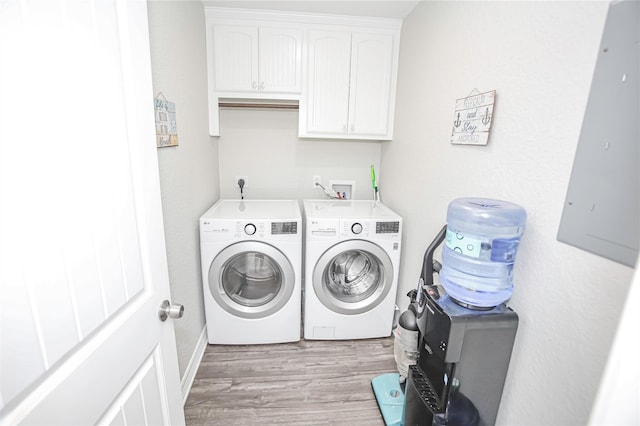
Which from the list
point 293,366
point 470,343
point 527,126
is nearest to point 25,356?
point 470,343

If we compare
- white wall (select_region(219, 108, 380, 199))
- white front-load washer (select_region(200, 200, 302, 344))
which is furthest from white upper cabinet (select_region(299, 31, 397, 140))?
white front-load washer (select_region(200, 200, 302, 344))

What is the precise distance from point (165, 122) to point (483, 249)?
1.45 m

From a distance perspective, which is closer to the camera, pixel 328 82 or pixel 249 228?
pixel 249 228

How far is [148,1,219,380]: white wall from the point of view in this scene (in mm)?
1332

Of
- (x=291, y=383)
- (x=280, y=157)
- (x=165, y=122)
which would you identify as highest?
(x=165, y=122)

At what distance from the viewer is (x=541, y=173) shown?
0.90 metres

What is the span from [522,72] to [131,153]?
1.28 meters

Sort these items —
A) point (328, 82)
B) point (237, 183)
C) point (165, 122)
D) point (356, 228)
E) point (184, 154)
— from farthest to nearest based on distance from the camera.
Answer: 1. point (237, 183)
2. point (328, 82)
3. point (356, 228)
4. point (184, 154)
5. point (165, 122)

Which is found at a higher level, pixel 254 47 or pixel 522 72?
pixel 254 47

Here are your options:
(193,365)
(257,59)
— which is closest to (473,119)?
(257,59)

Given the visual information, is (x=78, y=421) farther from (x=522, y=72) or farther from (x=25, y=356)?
(x=522, y=72)

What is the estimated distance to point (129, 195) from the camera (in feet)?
2.37

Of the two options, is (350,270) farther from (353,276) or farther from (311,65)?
(311,65)

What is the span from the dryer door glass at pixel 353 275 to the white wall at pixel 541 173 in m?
0.84
